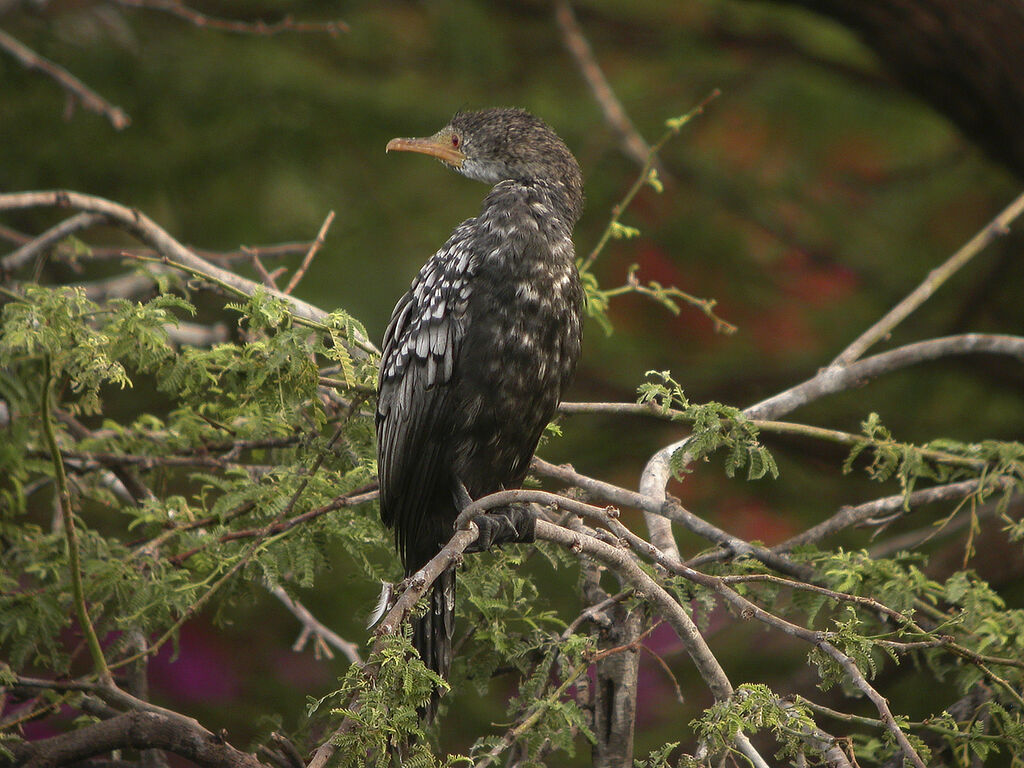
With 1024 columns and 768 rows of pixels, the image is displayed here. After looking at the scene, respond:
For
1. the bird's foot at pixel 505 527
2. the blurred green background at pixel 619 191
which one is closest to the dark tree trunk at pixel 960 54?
the blurred green background at pixel 619 191

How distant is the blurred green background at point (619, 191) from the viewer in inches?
132

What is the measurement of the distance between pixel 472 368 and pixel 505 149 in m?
0.48

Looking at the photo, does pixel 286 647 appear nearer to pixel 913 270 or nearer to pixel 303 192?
pixel 303 192

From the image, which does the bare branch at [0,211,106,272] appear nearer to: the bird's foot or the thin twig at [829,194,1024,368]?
the bird's foot

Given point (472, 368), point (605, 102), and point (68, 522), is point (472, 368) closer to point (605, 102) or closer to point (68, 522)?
point (68, 522)

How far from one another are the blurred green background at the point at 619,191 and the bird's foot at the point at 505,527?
1396 mm

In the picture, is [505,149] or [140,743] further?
[505,149]

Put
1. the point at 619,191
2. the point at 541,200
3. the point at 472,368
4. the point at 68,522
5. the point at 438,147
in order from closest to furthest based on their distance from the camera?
1. the point at 68,522
2. the point at 472,368
3. the point at 541,200
4. the point at 438,147
5. the point at 619,191

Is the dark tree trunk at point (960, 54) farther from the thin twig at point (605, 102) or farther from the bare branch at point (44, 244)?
the bare branch at point (44, 244)

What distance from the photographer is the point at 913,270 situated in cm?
366

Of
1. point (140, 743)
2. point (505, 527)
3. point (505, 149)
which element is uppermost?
point (505, 149)

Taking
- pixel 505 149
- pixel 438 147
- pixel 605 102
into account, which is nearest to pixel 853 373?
pixel 505 149

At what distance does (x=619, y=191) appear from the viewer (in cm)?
380

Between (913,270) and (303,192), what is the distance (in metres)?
2.17
